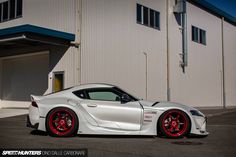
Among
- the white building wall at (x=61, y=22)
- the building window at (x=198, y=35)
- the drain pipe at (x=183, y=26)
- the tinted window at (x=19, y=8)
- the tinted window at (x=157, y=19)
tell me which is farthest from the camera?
the building window at (x=198, y=35)

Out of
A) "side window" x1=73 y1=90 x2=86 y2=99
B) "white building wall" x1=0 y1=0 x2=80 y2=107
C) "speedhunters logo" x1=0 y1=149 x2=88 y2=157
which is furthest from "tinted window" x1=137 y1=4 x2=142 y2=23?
"speedhunters logo" x1=0 y1=149 x2=88 y2=157

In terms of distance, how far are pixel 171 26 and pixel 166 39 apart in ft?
4.39

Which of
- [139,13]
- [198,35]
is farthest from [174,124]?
[198,35]

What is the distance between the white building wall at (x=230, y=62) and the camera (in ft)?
108

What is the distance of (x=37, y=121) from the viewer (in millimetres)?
7910

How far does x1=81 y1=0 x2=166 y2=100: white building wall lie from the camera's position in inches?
718

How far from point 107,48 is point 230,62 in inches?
770

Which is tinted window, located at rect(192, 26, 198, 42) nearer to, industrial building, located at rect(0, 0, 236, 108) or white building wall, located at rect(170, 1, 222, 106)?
industrial building, located at rect(0, 0, 236, 108)

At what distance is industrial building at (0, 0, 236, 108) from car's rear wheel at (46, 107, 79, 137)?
29.0 ft

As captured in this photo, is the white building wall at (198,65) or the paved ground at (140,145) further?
the white building wall at (198,65)

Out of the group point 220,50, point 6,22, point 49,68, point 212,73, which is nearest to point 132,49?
point 49,68

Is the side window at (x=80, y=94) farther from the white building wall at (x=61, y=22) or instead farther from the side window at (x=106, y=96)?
the white building wall at (x=61, y=22)

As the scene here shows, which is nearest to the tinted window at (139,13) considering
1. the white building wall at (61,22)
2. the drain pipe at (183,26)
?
the drain pipe at (183,26)

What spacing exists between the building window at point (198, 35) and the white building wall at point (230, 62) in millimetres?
5130
